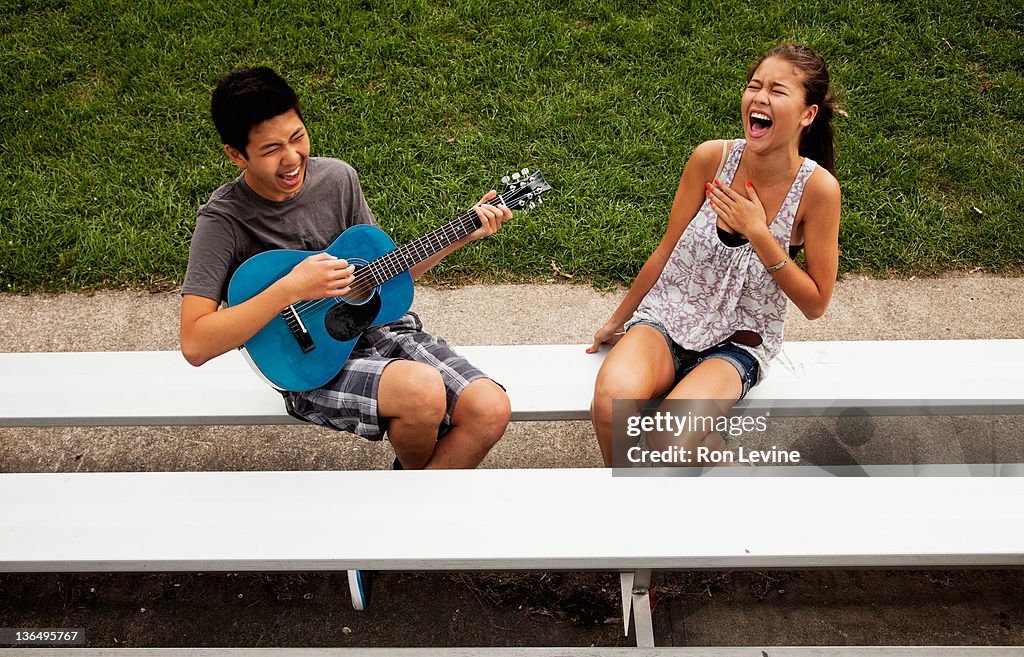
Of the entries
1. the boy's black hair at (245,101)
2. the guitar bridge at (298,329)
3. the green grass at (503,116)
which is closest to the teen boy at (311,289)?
the boy's black hair at (245,101)

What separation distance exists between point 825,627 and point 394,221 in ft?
8.70

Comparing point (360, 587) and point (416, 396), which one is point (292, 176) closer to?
point (416, 396)

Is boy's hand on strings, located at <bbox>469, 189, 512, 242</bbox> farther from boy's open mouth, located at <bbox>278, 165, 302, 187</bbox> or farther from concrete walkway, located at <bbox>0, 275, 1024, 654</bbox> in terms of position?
concrete walkway, located at <bbox>0, 275, 1024, 654</bbox>

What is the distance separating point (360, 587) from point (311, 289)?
103cm

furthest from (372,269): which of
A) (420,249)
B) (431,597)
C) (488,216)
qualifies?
(431,597)

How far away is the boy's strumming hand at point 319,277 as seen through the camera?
2156 mm

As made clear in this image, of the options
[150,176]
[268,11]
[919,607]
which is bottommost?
[919,607]

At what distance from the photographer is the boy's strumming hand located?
2156 mm

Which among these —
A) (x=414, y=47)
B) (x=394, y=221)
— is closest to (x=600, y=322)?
(x=394, y=221)

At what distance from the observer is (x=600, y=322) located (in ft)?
11.8

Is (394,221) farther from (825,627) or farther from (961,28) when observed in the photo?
(961,28)

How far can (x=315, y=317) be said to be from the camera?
2303mm

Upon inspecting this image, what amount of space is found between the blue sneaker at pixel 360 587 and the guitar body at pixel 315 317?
67 cm

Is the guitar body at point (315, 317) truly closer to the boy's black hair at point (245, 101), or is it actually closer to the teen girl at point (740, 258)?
the boy's black hair at point (245, 101)
